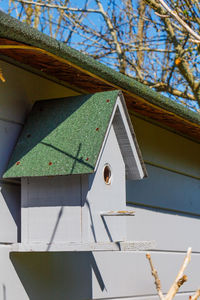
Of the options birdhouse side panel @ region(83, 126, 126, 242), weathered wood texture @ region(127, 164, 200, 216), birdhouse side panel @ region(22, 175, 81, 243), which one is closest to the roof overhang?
birdhouse side panel @ region(83, 126, 126, 242)

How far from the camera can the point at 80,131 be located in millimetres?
2787

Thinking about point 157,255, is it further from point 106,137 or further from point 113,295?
point 106,137

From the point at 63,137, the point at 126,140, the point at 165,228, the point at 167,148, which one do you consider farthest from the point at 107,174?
the point at 167,148

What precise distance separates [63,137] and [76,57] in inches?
15.4

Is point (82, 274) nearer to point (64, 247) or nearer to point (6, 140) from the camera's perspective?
point (64, 247)

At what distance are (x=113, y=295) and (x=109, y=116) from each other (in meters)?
1.26

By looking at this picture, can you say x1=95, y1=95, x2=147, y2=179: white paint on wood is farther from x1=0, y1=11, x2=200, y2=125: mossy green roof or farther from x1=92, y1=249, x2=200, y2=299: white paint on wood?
x1=92, y1=249, x2=200, y2=299: white paint on wood

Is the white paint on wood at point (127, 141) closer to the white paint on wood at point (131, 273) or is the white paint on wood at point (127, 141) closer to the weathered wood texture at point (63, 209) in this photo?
the weathered wood texture at point (63, 209)

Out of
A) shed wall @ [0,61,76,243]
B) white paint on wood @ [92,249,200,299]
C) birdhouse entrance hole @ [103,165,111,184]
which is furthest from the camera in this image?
white paint on wood @ [92,249,200,299]

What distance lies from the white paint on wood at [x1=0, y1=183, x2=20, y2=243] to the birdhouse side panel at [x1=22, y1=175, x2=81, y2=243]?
0.07 m

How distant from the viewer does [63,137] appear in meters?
2.80

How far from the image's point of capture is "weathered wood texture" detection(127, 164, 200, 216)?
3.96 metres

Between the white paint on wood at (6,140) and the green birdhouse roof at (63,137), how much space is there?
0.12 ft

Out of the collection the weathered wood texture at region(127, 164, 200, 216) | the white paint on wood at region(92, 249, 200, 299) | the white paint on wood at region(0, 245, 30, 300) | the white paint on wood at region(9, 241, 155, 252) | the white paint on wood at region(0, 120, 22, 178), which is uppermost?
the weathered wood texture at region(127, 164, 200, 216)
